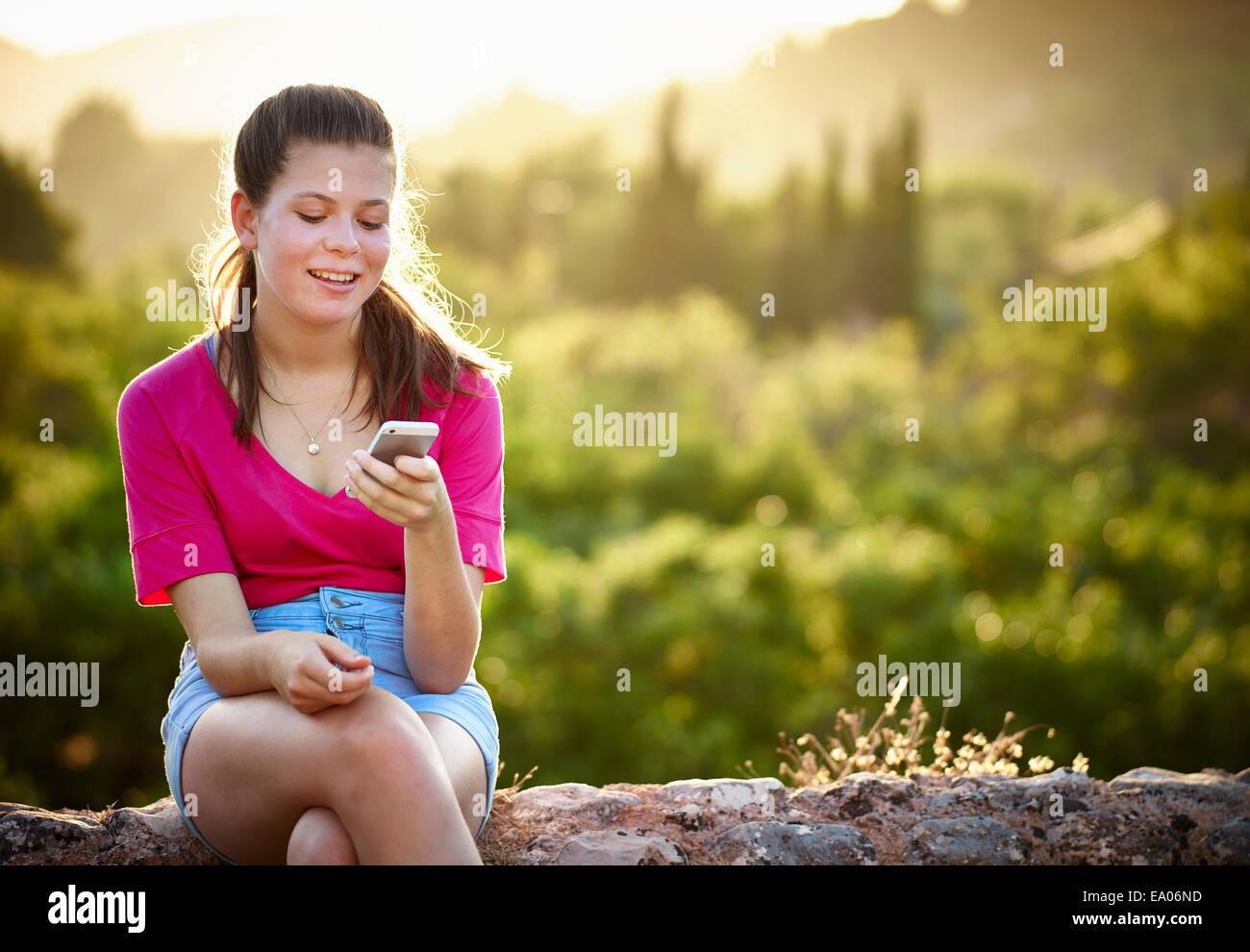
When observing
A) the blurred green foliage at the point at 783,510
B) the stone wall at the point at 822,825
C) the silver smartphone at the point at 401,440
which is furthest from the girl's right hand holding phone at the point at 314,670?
the blurred green foliage at the point at 783,510

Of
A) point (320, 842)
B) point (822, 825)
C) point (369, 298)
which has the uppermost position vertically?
point (369, 298)

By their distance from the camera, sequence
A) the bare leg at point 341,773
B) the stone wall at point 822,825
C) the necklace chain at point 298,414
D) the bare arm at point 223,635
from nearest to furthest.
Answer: the bare leg at point 341,773 → the bare arm at point 223,635 → the necklace chain at point 298,414 → the stone wall at point 822,825

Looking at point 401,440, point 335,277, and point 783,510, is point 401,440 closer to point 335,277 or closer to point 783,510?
point 335,277

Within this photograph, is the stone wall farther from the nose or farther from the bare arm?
the nose

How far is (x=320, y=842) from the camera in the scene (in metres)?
1.83

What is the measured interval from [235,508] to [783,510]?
18.2m

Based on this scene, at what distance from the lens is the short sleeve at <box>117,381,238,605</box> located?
205cm

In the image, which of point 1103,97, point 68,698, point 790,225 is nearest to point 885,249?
point 790,225

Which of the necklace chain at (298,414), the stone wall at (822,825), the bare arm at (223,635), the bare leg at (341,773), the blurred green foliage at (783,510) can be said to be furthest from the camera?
the blurred green foliage at (783,510)

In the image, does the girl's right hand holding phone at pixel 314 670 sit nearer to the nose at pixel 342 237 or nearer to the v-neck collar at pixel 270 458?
the v-neck collar at pixel 270 458

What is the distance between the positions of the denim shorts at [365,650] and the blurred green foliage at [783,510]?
23.5 ft

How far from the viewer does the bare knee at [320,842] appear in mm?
A: 1823

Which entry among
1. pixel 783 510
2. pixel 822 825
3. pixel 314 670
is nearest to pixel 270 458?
pixel 314 670

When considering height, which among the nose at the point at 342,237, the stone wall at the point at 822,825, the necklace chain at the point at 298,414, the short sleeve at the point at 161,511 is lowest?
the stone wall at the point at 822,825
